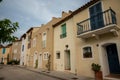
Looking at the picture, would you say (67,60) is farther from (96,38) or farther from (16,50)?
→ (16,50)

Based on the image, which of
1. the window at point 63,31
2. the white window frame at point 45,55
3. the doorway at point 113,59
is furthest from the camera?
the white window frame at point 45,55

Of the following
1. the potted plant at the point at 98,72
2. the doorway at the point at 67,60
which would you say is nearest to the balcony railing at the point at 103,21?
the potted plant at the point at 98,72

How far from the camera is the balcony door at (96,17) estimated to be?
9.75m

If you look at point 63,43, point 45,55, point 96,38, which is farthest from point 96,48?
point 45,55

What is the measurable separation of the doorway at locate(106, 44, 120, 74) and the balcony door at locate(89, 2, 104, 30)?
7.09ft

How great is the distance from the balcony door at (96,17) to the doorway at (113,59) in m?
2.16

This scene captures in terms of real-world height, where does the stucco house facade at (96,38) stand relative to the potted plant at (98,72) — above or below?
above

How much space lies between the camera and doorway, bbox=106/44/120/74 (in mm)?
9242

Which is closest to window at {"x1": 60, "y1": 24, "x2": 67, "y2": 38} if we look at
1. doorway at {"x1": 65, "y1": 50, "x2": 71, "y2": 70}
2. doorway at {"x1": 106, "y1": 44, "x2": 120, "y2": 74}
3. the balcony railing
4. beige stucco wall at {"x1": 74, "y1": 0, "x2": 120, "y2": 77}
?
doorway at {"x1": 65, "y1": 50, "x2": 71, "y2": 70}

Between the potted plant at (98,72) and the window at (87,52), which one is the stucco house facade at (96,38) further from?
the potted plant at (98,72)

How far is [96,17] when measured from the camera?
10.3 meters

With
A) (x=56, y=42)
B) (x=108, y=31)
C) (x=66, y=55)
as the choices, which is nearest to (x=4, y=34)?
(x=108, y=31)

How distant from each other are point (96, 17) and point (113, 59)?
392cm

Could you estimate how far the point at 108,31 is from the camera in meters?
8.98
